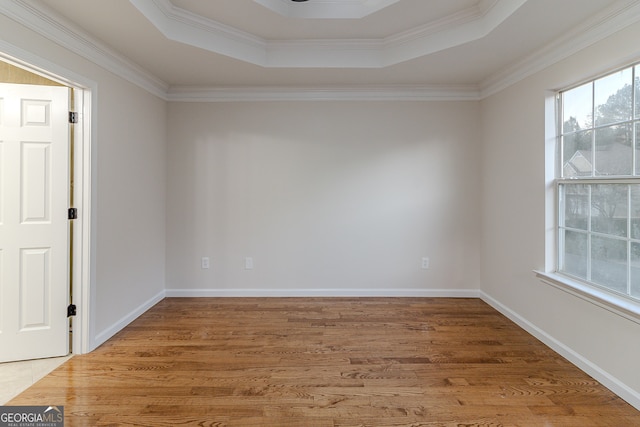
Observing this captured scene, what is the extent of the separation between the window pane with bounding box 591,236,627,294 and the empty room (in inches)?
0.7

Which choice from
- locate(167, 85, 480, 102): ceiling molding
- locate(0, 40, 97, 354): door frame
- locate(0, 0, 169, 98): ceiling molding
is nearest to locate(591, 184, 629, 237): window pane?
locate(167, 85, 480, 102): ceiling molding

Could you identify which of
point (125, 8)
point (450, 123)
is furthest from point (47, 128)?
point (450, 123)

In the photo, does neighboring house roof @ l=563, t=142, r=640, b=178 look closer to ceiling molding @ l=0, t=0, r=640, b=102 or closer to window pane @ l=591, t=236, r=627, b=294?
window pane @ l=591, t=236, r=627, b=294

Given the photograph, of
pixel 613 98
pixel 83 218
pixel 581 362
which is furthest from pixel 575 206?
pixel 83 218

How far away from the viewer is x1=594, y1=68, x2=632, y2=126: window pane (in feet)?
7.50

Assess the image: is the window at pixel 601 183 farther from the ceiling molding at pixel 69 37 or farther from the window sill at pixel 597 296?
the ceiling molding at pixel 69 37

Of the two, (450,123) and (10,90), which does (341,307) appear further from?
(10,90)

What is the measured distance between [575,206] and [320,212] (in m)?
2.47

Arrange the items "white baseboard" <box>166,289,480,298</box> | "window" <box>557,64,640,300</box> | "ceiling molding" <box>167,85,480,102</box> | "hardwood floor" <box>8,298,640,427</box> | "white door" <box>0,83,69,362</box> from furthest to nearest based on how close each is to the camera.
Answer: "white baseboard" <box>166,289,480,298</box>, "ceiling molding" <box>167,85,480,102</box>, "white door" <box>0,83,69,362</box>, "window" <box>557,64,640,300</box>, "hardwood floor" <box>8,298,640,427</box>

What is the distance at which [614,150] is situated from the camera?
2.39 metres

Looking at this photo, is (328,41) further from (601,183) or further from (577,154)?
(601,183)

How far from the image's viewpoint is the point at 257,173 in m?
4.15

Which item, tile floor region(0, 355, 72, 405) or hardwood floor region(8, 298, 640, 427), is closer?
hardwood floor region(8, 298, 640, 427)

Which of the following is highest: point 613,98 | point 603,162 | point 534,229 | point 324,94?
point 324,94
